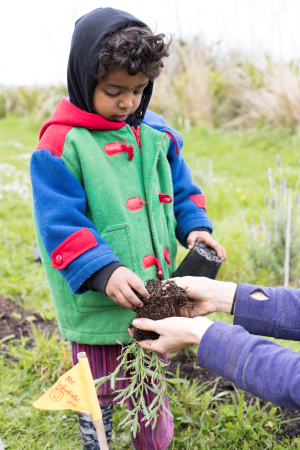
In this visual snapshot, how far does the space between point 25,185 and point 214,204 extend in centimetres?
281

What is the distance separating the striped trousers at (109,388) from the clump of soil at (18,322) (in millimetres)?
1017

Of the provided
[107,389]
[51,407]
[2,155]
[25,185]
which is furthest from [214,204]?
[2,155]

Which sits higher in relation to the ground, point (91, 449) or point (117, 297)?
point (117, 297)

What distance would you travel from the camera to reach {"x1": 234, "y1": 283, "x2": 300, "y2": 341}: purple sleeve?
1.67 m

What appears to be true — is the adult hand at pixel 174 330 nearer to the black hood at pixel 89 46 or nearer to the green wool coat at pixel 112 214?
the green wool coat at pixel 112 214

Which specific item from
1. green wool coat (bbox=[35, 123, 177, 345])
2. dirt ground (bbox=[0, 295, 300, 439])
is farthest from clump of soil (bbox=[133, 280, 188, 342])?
dirt ground (bbox=[0, 295, 300, 439])

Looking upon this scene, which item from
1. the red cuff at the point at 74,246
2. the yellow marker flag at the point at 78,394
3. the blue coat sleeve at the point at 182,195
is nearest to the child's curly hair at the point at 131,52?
the blue coat sleeve at the point at 182,195

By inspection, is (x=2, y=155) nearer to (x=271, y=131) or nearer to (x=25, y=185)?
(x=25, y=185)

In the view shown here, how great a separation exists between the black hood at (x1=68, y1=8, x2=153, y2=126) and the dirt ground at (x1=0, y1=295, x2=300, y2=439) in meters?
1.61

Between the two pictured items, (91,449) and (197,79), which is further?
(197,79)

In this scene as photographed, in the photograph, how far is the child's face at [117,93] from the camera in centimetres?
148

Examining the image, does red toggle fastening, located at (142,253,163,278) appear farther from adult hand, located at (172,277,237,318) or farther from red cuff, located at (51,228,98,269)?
red cuff, located at (51,228,98,269)

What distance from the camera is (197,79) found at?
8609 mm

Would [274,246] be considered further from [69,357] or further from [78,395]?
[78,395]
